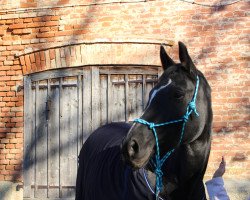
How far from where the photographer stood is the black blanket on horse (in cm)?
307

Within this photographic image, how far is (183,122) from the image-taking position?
9.75 ft

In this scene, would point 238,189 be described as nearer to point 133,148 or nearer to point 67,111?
point 67,111

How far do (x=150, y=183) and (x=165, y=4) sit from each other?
433 centimetres

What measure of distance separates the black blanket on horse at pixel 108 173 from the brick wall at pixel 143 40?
2200 millimetres

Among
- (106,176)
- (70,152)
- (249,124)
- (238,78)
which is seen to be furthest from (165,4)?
(106,176)

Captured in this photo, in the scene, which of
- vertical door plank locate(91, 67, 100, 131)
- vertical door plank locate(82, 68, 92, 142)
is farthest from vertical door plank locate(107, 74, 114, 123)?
vertical door plank locate(82, 68, 92, 142)

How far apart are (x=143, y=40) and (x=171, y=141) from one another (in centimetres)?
407

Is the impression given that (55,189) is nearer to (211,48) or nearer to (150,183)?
(211,48)

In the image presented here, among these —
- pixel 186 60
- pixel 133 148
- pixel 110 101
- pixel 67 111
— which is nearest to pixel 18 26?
pixel 67 111

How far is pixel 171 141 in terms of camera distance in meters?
2.96

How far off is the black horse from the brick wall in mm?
3411

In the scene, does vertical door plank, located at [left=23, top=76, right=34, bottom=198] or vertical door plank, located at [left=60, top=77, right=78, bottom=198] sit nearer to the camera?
vertical door plank, located at [left=60, top=77, right=78, bottom=198]

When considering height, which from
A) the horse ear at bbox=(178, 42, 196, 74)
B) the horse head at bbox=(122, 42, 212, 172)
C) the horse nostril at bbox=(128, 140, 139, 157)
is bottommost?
the horse nostril at bbox=(128, 140, 139, 157)

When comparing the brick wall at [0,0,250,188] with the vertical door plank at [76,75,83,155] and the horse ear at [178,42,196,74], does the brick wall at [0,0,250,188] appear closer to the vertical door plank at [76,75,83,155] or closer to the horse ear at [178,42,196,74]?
the vertical door plank at [76,75,83,155]
